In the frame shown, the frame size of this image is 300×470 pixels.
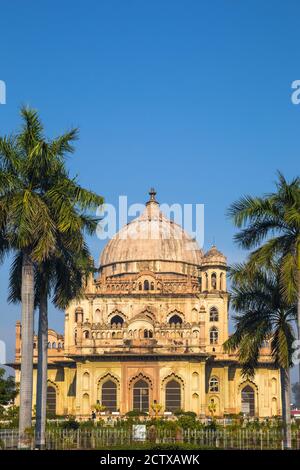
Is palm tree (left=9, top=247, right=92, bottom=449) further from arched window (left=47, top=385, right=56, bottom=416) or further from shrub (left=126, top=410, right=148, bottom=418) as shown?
arched window (left=47, top=385, right=56, bottom=416)

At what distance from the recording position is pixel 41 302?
30.5 metres

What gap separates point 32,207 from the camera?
2750 centimetres

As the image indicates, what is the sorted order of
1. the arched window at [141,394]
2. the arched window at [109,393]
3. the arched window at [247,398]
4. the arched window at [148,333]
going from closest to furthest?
the arched window at [141,394] → the arched window at [109,393] → the arched window at [148,333] → the arched window at [247,398]

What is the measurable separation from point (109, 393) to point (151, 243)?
18771mm

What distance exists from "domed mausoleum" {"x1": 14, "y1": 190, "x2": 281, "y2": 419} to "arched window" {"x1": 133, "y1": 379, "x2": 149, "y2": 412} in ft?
0.26

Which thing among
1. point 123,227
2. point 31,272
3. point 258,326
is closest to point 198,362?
point 123,227

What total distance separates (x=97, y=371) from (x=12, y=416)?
1860 centimetres

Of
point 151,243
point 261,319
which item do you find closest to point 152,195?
point 151,243

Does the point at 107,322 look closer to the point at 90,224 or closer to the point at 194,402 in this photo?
the point at 194,402

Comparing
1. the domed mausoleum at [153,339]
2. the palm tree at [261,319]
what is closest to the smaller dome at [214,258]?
the domed mausoleum at [153,339]

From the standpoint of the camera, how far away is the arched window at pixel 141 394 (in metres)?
67.7

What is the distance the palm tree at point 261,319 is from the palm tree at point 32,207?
6.53m

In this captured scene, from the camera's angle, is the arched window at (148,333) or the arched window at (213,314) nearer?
the arched window at (148,333)

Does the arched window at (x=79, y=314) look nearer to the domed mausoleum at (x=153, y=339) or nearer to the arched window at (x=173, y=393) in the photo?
the domed mausoleum at (x=153, y=339)
